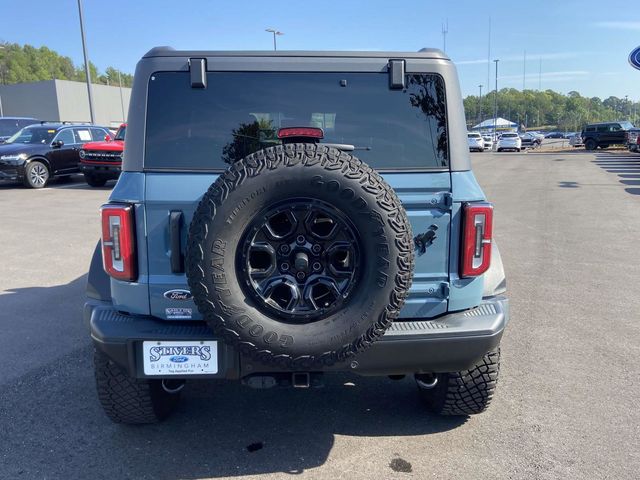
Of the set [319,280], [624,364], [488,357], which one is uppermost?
[319,280]

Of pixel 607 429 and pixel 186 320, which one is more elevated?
pixel 186 320

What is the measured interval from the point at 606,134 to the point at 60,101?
52.6m

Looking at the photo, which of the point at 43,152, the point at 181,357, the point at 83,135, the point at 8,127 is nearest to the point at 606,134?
the point at 83,135

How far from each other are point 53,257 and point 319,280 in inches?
238

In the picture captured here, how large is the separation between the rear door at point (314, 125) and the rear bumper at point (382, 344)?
115mm

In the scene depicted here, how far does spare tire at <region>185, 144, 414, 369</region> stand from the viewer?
2365 mm

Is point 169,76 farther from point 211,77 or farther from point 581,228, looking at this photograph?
point 581,228

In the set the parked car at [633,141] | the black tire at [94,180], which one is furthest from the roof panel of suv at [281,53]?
the parked car at [633,141]

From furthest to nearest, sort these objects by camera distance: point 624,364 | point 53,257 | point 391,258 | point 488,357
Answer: point 53,257
point 624,364
point 488,357
point 391,258

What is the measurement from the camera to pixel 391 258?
2412mm

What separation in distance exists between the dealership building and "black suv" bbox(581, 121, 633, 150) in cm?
4382

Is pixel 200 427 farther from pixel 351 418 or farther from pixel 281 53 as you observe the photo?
pixel 281 53

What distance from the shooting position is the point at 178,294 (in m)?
2.70

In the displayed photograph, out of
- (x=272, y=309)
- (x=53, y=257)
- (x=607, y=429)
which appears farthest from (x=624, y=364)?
(x=53, y=257)
